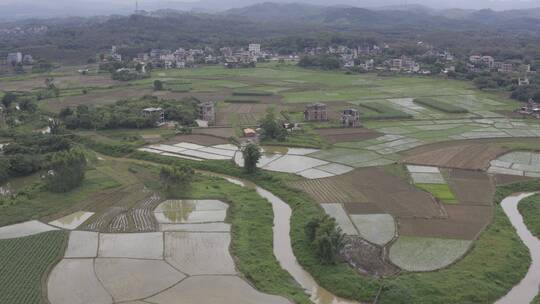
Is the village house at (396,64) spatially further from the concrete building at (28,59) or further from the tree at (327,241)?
the tree at (327,241)

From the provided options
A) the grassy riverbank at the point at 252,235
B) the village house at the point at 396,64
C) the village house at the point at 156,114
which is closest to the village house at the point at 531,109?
the grassy riverbank at the point at 252,235

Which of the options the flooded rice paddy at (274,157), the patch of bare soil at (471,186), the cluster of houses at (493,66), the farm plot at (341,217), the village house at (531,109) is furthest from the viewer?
the cluster of houses at (493,66)

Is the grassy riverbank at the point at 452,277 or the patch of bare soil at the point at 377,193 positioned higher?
the patch of bare soil at the point at 377,193

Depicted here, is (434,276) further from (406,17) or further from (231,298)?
(406,17)

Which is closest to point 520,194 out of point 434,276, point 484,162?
point 484,162

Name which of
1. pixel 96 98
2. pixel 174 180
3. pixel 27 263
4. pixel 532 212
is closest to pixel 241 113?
pixel 96 98

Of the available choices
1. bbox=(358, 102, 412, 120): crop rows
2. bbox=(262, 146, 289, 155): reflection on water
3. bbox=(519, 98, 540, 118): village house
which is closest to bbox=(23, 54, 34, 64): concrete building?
bbox=(358, 102, 412, 120): crop rows
